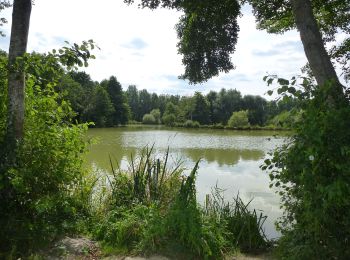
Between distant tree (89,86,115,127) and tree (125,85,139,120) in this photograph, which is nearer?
distant tree (89,86,115,127)

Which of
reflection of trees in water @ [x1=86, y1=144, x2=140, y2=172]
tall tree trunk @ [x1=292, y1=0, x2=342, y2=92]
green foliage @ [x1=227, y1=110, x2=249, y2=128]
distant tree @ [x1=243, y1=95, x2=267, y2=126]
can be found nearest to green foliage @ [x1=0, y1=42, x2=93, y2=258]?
tall tree trunk @ [x1=292, y1=0, x2=342, y2=92]

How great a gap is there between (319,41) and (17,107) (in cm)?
340

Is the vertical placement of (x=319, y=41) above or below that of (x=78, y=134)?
above

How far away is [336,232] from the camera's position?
9.93 feet

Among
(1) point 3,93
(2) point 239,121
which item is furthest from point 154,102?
(1) point 3,93

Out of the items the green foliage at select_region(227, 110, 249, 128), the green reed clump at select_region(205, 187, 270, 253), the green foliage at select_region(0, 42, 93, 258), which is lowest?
the green reed clump at select_region(205, 187, 270, 253)

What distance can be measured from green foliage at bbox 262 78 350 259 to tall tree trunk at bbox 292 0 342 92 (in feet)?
2.17

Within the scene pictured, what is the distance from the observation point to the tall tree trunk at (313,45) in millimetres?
3607

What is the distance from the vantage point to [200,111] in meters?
75.6

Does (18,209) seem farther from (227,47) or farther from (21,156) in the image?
(227,47)

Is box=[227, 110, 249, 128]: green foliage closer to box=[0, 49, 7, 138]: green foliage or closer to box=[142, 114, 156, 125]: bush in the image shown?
box=[142, 114, 156, 125]: bush

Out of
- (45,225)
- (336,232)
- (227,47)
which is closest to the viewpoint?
(336,232)

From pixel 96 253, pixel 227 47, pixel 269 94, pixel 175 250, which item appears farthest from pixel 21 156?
pixel 227 47

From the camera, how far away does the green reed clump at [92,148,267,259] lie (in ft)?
12.9
